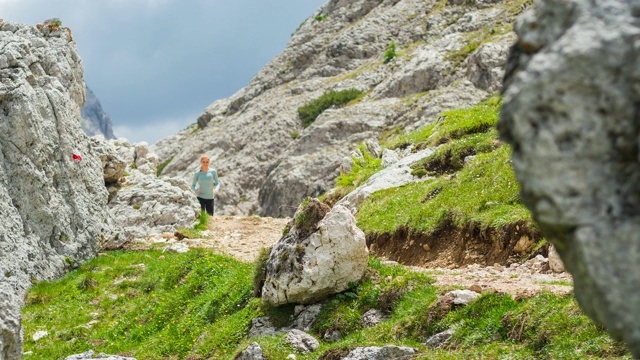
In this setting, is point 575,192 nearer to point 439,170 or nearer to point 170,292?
point 170,292

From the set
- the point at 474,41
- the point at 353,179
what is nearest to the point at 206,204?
the point at 353,179

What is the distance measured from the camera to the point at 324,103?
6806 centimetres

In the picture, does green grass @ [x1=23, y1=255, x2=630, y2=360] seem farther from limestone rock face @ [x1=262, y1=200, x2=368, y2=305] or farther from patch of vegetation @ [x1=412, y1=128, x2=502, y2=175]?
patch of vegetation @ [x1=412, y1=128, x2=502, y2=175]

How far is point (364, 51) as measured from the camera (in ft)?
262

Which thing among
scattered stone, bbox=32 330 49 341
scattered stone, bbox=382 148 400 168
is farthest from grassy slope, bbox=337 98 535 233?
scattered stone, bbox=32 330 49 341

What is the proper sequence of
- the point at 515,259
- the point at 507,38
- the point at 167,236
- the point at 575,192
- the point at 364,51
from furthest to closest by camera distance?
the point at 364,51 < the point at 507,38 < the point at 167,236 < the point at 515,259 < the point at 575,192

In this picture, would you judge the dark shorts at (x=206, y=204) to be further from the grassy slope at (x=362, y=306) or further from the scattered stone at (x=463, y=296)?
the scattered stone at (x=463, y=296)

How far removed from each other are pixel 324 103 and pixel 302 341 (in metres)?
56.7

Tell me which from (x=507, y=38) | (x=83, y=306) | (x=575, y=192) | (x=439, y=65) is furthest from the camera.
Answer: (x=439, y=65)

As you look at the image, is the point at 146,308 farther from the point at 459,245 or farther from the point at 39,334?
the point at 459,245

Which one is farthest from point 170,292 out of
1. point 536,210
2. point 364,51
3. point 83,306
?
point 364,51

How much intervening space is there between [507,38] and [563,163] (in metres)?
56.0

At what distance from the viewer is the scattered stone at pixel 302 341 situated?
12391 millimetres

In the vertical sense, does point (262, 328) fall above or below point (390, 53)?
below
